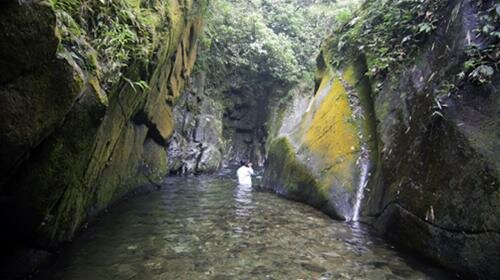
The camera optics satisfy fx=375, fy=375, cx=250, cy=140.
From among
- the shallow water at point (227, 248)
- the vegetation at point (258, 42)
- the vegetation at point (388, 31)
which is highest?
the vegetation at point (258, 42)

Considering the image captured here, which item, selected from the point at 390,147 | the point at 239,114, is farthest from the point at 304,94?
the point at 390,147

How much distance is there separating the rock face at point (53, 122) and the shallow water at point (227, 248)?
63 centimetres

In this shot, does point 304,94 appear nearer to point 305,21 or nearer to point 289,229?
point 305,21

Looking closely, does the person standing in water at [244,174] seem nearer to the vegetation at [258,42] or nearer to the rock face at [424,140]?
the rock face at [424,140]

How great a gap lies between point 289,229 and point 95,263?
372 centimetres

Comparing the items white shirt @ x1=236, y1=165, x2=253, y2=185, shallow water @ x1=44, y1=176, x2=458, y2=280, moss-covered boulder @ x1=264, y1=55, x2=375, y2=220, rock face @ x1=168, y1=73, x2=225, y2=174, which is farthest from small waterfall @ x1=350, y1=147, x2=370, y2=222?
rock face @ x1=168, y1=73, x2=225, y2=174

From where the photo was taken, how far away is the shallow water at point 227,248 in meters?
5.05

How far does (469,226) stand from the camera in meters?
5.05

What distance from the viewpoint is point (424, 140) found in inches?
255

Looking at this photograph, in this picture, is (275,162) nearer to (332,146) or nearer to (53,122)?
(332,146)

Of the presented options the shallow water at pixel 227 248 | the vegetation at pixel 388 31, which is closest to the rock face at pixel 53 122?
the shallow water at pixel 227 248

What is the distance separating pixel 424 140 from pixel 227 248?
3.83 meters

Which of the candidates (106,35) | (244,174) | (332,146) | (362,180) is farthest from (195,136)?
(106,35)

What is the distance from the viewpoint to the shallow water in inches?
199
